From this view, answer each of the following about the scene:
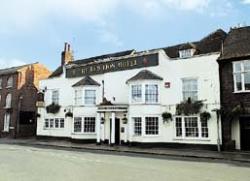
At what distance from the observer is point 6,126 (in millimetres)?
39938

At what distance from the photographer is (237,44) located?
23.5 meters

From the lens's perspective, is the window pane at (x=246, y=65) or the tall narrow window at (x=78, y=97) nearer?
the window pane at (x=246, y=65)

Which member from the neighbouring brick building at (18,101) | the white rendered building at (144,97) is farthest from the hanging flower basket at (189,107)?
the neighbouring brick building at (18,101)

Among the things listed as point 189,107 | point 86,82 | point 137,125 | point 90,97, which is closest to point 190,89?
point 189,107

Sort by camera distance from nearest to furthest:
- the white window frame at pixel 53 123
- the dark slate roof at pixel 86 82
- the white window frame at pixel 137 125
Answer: the white window frame at pixel 137 125 → the dark slate roof at pixel 86 82 → the white window frame at pixel 53 123

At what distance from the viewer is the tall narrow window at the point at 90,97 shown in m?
30.4

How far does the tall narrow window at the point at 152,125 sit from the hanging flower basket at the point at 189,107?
2081mm

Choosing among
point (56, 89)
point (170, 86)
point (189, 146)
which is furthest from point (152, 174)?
point (56, 89)

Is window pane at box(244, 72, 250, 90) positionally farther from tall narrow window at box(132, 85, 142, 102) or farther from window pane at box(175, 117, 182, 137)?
tall narrow window at box(132, 85, 142, 102)

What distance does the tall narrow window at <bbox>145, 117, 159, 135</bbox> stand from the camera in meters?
25.6

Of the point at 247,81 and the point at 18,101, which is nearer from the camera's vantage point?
the point at 247,81

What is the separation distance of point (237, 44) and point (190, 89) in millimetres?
4767

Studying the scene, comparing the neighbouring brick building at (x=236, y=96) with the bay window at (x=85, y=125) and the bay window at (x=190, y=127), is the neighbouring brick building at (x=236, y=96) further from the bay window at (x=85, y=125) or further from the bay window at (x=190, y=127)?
the bay window at (x=85, y=125)

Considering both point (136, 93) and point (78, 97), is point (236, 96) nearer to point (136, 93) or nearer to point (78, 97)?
point (136, 93)
